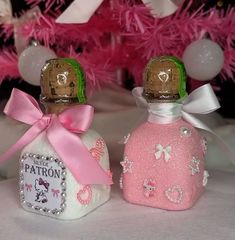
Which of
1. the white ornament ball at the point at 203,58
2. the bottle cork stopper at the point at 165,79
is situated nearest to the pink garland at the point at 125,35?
the white ornament ball at the point at 203,58

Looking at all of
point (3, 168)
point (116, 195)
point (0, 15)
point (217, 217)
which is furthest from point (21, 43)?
point (217, 217)

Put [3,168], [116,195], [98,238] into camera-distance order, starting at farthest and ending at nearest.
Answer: [3,168] → [116,195] → [98,238]

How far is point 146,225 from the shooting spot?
569 mm

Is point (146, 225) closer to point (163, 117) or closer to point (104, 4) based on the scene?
point (163, 117)

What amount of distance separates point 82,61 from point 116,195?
0.22 m

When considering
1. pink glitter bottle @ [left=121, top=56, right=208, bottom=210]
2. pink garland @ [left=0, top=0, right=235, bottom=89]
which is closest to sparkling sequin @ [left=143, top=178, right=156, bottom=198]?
pink glitter bottle @ [left=121, top=56, right=208, bottom=210]

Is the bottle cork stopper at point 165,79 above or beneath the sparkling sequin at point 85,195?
above

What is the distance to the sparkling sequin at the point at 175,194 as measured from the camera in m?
0.58

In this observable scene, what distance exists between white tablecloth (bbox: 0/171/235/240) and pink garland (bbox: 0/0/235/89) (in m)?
0.23

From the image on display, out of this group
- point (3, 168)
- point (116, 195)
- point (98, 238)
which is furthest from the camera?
point (3, 168)

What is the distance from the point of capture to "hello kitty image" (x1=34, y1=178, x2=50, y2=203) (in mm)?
576

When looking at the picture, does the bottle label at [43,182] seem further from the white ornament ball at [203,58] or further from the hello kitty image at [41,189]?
the white ornament ball at [203,58]

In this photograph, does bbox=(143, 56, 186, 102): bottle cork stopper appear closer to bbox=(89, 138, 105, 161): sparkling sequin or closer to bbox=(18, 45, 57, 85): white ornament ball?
bbox=(89, 138, 105, 161): sparkling sequin

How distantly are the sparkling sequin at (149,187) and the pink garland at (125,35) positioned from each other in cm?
23
